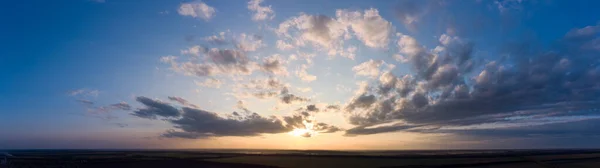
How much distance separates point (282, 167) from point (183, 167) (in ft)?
64.3

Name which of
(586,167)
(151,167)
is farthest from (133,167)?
(586,167)

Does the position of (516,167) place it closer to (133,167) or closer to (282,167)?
(282,167)

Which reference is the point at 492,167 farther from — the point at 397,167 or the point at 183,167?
the point at 183,167

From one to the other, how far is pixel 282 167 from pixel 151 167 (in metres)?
26.4

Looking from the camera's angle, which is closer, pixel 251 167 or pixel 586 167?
pixel 586 167

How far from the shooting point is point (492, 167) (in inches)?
2771

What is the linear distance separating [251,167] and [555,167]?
62.5 metres

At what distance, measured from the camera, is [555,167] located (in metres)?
Answer: 73.2

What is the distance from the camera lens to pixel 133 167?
242 ft

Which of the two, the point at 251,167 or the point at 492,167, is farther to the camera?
the point at 251,167

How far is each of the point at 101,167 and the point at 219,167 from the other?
79.0ft

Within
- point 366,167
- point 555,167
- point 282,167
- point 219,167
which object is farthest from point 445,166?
point 219,167

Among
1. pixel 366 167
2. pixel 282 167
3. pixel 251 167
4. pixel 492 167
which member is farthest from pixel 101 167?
pixel 492 167

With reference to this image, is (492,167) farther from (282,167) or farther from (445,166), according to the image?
(282,167)
